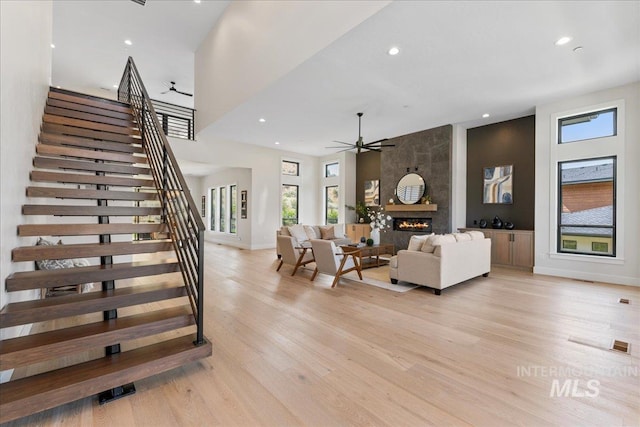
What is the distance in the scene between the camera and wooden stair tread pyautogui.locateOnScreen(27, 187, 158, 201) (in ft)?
8.90

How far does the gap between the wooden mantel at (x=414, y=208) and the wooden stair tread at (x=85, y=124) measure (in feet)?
21.7

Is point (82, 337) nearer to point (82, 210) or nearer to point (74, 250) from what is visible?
point (74, 250)

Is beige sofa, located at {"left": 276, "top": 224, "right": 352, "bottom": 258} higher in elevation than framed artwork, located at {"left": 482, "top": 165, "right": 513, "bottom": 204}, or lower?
lower

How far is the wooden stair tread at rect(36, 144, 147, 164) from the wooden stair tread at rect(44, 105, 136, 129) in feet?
2.74

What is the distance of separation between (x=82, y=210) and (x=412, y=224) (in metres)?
7.39

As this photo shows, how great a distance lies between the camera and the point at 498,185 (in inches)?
271

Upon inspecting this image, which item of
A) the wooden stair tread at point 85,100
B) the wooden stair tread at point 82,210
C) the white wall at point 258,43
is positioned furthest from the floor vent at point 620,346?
the wooden stair tread at point 85,100

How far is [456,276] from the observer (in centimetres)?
458

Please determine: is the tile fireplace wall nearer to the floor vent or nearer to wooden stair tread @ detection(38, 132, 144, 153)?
the floor vent

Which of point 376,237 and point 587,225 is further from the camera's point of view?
point 376,237

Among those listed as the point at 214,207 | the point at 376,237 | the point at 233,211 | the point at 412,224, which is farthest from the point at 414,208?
the point at 214,207

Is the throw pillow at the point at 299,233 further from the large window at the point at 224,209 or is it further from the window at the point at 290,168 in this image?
the large window at the point at 224,209

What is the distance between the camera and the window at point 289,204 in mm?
10391

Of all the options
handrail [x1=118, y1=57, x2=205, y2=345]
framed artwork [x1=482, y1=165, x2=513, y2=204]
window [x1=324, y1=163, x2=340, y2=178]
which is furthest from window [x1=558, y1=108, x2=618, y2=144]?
handrail [x1=118, y1=57, x2=205, y2=345]
